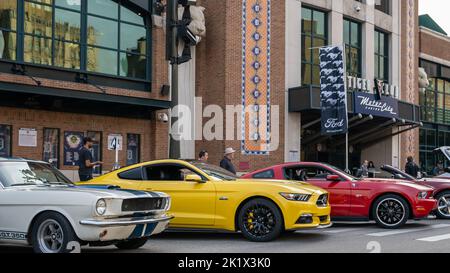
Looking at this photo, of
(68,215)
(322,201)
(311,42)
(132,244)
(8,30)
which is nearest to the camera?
(68,215)

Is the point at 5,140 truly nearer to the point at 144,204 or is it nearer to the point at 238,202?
the point at 238,202

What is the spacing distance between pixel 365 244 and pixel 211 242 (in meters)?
2.65

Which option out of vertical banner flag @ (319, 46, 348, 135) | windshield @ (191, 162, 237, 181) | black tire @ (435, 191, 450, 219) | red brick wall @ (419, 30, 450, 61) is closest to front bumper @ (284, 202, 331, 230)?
windshield @ (191, 162, 237, 181)

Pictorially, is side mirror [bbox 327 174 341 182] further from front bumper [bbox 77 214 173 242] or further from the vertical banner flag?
the vertical banner flag

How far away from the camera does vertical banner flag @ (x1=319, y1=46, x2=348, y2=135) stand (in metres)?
23.1

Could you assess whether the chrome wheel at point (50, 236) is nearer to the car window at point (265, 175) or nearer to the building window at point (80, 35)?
the car window at point (265, 175)

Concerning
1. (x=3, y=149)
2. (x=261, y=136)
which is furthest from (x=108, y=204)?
(x=261, y=136)

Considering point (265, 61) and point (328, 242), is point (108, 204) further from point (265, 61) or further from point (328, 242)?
point (265, 61)

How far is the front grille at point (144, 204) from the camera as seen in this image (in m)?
8.35

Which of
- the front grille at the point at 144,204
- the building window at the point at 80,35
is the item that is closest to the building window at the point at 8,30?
the building window at the point at 80,35

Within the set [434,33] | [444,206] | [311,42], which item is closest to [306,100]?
[311,42]

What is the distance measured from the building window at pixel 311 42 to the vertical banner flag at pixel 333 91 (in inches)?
104

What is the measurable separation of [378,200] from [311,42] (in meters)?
15.9

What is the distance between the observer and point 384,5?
3206 centimetres
